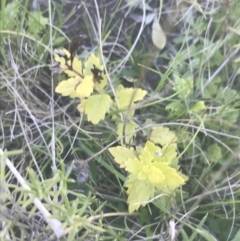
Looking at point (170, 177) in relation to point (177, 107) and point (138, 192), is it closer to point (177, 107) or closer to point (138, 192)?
point (138, 192)

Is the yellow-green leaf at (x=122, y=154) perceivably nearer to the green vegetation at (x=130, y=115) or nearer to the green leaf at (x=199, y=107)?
the green vegetation at (x=130, y=115)

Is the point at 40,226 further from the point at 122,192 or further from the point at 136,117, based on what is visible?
the point at 136,117

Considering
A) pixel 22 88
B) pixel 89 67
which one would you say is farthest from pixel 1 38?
pixel 89 67

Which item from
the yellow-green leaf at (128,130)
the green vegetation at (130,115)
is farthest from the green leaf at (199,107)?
the yellow-green leaf at (128,130)

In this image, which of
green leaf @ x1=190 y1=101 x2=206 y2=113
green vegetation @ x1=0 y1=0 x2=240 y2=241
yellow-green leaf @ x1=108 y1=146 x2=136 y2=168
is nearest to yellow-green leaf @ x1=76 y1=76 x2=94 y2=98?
green vegetation @ x1=0 y1=0 x2=240 y2=241

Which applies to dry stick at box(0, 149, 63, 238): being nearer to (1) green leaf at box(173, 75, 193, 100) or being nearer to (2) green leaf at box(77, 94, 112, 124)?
Answer: (2) green leaf at box(77, 94, 112, 124)

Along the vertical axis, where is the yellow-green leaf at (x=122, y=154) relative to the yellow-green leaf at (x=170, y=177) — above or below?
above

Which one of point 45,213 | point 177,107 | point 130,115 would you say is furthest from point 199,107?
point 45,213

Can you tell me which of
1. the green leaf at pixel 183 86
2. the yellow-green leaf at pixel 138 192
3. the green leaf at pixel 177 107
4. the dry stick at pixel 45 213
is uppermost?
the dry stick at pixel 45 213
